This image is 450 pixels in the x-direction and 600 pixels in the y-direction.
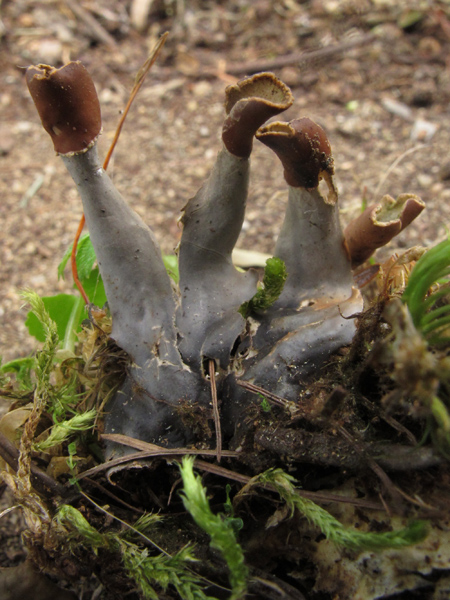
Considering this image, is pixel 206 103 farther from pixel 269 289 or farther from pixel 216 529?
pixel 216 529

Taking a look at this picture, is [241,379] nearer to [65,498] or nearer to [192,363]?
[192,363]

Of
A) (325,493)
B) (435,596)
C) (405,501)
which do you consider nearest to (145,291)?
(325,493)

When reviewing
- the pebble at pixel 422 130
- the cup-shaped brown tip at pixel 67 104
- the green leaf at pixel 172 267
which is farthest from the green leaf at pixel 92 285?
the pebble at pixel 422 130

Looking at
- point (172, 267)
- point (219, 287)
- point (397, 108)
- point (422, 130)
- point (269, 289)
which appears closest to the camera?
point (269, 289)

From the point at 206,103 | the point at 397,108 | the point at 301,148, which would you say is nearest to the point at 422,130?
the point at 397,108

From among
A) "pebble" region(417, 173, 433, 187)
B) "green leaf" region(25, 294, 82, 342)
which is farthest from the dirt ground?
"green leaf" region(25, 294, 82, 342)

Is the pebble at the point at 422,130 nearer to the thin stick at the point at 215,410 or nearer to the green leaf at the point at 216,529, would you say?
the thin stick at the point at 215,410
